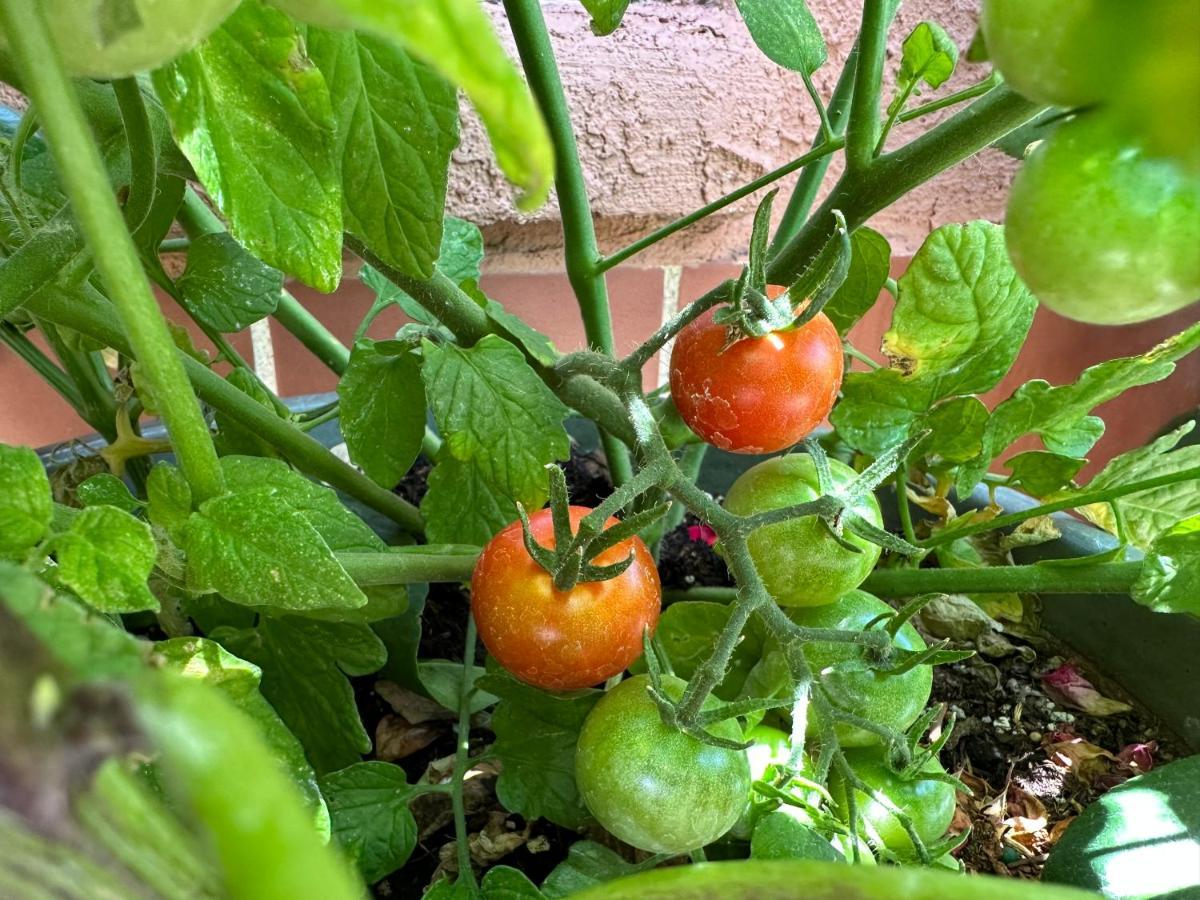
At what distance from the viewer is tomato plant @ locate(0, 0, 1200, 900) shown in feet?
0.30

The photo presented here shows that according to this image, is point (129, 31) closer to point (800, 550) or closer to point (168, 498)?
point (168, 498)

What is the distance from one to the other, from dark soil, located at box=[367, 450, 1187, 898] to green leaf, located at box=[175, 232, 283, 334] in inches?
8.7

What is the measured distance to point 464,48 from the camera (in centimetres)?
9

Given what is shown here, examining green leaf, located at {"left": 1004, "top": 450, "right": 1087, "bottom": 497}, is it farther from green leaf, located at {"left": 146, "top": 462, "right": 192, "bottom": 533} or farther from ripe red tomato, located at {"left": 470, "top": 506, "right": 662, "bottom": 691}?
green leaf, located at {"left": 146, "top": 462, "right": 192, "bottom": 533}

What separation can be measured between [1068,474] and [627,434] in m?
0.21

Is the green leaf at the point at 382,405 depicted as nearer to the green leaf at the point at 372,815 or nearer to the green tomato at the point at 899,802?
the green leaf at the point at 372,815

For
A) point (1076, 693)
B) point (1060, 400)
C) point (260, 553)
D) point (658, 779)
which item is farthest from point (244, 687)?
point (1076, 693)

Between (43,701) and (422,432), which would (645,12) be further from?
(43,701)

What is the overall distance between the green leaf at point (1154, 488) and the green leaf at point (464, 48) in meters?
0.40

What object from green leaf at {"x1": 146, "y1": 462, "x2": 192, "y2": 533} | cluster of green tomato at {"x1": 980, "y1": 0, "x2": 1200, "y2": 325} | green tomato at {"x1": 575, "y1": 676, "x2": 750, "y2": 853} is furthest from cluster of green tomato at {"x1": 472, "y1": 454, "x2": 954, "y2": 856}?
cluster of green tomato at {"x1": 980, "y1": 0, "x2": 1200, "y2": 325}

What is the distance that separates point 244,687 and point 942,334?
322mm

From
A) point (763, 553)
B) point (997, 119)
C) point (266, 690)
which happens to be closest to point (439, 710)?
point (266, 690)

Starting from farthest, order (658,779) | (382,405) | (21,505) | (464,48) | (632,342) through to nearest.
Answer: (632,342)
(382,405)
(658,779)
(21,505)
(464,48)

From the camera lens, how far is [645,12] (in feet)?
2.19
